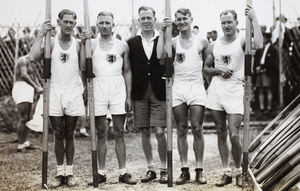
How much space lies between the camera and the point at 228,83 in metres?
4.64

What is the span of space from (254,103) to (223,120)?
555 centimetres

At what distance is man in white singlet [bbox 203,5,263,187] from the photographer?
4570 mm

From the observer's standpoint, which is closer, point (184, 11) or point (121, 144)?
point (184, 11)

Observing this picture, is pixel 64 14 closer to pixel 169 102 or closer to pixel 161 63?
pixel 161 63

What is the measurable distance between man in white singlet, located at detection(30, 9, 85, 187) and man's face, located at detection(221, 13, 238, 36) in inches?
67.7

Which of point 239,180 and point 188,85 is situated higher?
point 188,85

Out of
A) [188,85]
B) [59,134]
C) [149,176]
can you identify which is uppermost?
[188,85]

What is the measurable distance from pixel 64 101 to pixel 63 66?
41cm

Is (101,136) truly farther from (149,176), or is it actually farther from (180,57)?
(180,57)

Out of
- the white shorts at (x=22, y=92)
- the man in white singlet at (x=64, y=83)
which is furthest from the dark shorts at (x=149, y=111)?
the white shorts at (x=22, y=92)

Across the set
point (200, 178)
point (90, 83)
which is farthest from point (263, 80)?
point (90, 83)

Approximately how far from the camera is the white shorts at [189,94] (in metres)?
4.68

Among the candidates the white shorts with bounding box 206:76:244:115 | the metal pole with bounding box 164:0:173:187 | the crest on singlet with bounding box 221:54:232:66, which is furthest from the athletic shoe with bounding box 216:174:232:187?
the crest on singlet with bounding box 221:54:232:66

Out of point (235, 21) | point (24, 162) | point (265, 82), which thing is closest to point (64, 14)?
point (235, 21)
